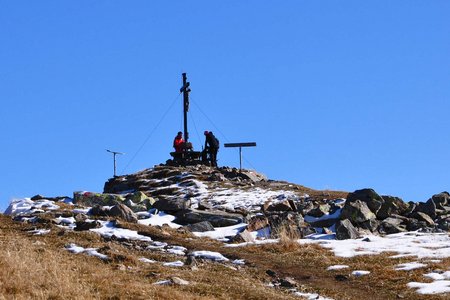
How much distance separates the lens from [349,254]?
1998cm

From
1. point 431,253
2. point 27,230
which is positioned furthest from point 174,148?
point 431,253

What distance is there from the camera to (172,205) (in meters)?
26.8

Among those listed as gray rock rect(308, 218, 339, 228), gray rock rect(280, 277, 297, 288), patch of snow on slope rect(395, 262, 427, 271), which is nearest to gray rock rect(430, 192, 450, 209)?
gray rock rect(308, 218, 339, 228)

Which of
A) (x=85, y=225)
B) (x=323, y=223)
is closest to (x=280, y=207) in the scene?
(x=323, y=223)

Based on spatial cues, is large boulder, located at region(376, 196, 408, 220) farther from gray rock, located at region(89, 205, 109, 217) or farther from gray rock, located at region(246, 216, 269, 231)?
gray rock, located at region(89, 205, 109, 217)

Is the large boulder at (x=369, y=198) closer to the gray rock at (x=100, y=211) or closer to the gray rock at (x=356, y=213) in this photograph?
the gray rock at (x=356, y=213)

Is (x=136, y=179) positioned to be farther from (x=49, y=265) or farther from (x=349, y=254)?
(x=49, y=265)

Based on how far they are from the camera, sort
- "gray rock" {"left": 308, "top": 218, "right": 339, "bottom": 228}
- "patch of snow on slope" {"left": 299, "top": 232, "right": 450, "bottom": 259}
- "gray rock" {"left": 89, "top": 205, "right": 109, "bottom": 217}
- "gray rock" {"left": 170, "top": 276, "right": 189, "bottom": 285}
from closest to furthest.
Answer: "gray rock" {"left": 170, "top": 276, "right": 189, "bottom": 285} → "patch of snow on slope" {"left": 299, "top": 232, "right": 450, "bottom": 259} → "gray rock" {"left": 89, "top": 205, "right": 109, "bottom": 217} → "gray rock" {"left": 308, "top": 218, "right": 339, "bottom": 228}

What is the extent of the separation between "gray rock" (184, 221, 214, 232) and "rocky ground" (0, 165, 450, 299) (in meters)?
0.04

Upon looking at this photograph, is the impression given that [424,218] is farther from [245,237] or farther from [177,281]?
[177,281]

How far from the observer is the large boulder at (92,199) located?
29.1 metres

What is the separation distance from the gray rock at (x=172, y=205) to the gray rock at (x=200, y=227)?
238 cm

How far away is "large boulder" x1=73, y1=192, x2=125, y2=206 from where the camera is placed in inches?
1147

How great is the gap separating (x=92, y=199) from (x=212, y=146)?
15054 millimetres
